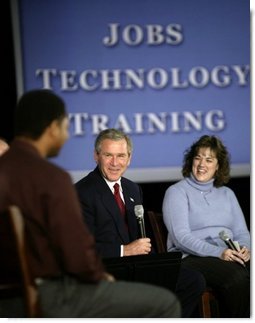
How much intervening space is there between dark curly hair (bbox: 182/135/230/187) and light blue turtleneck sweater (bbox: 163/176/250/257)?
54 mm

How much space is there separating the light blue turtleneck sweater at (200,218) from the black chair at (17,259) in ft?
6.47

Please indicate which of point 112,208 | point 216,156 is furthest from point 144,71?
point 112,208

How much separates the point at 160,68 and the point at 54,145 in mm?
3050

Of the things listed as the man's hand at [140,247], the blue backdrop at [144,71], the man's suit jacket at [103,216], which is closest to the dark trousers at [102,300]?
the man's hand at [140,247]

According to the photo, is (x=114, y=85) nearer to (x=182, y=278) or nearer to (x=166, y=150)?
(x=166, y=150)

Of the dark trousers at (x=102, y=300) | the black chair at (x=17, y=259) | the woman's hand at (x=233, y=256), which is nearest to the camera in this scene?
the black chair at (x=17, y=259)

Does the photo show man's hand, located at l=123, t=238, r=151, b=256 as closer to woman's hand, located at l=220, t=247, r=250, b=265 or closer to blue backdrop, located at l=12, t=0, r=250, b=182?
woman's hand, located at l=220, t=247, r=250, b=265

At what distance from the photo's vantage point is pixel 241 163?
6.16 meters

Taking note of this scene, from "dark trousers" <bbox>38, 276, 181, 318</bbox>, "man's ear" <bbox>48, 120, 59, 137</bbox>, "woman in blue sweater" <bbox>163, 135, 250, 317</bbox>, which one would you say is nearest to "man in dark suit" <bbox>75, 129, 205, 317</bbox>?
"woman in blue sweater" <bbox>163, 135, 250, 317</bbox>

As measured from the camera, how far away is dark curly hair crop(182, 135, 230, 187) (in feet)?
16.7

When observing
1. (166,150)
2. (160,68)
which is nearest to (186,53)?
(160,68)

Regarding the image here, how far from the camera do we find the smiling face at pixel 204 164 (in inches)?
200

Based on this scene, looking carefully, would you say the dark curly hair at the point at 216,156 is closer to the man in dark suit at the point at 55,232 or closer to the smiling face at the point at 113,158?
the smiling face at the point at 113,158

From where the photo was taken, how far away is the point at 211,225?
5.02 m
